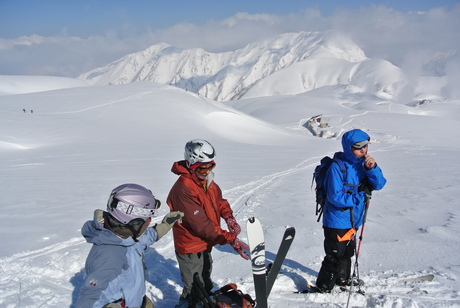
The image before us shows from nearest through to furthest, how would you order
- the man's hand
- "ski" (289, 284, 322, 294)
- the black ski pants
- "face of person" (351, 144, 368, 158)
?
1. the man's hand
2. "face of person" (351, 144, 368, 158)
3. the black ski pants
4. "ski" (289, 284, 322, 294)

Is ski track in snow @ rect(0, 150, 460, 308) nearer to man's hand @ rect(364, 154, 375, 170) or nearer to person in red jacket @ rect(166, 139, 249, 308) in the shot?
person in red jacket @ rect(166, 139, 249, 308)

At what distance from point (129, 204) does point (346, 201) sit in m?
2.49

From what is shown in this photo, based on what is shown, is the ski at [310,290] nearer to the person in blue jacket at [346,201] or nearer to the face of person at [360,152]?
the person in blue jacket at [346,201]

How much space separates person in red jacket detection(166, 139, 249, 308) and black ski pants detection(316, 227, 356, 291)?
114cm

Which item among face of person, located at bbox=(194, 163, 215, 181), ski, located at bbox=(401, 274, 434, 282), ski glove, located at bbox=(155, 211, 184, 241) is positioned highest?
face of person, located at bbox=(194, 163, 215, 181)

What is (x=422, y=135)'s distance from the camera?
112 feet

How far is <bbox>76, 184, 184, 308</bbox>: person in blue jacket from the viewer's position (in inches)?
93.9

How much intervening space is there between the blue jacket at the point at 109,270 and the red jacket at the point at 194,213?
855mm

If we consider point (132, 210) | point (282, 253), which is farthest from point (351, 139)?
point (132, 210)

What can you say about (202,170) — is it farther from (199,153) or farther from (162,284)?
(162,284)

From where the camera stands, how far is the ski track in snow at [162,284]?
13.1ft

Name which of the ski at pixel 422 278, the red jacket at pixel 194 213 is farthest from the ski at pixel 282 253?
the ski at pixel 422 278

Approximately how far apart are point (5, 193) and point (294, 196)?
8150 millimetres

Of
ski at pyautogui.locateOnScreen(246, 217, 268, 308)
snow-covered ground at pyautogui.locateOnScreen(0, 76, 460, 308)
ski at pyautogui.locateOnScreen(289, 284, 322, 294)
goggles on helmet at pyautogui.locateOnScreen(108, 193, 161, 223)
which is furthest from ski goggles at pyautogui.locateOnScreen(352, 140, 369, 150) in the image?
goggles on helmet at pyautogui.locateOnScreen(108, 193, 161, 223)
